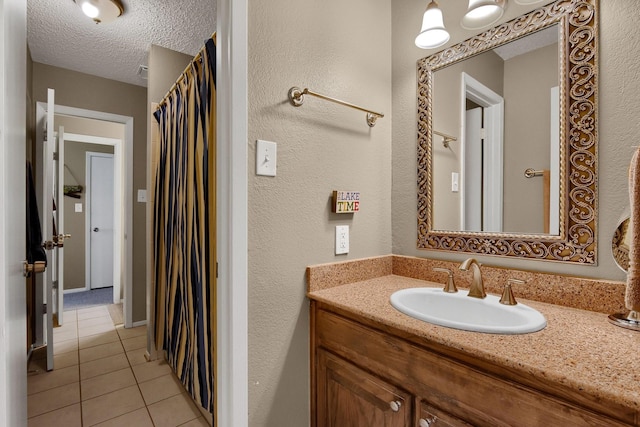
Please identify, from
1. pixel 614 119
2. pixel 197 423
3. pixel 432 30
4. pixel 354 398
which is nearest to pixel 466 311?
pixel 354 398

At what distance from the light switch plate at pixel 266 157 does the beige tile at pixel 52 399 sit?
→ 1912 millimetres

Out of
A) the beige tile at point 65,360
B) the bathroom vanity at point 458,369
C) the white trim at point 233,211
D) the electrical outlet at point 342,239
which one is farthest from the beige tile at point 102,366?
the electrical outlet at point 342,239

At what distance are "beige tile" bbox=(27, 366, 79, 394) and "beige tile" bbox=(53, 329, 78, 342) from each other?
0.65 meters

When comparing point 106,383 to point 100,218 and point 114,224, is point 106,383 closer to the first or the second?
point 114,224

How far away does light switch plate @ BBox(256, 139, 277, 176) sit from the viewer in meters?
1.07

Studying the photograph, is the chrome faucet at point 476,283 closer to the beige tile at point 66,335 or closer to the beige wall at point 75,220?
the beige tile at point 66,335

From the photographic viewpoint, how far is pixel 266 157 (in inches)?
42.8

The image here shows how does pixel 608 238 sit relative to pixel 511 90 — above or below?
below

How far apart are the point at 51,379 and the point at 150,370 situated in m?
0.61

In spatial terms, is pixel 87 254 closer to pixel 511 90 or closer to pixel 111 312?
pixel 111 312

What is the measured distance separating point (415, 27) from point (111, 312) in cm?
395

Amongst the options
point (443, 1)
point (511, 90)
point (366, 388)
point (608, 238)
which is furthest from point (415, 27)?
point (366, 388)

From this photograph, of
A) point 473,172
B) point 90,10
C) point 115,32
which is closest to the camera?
point 473,172

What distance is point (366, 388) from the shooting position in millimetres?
979
